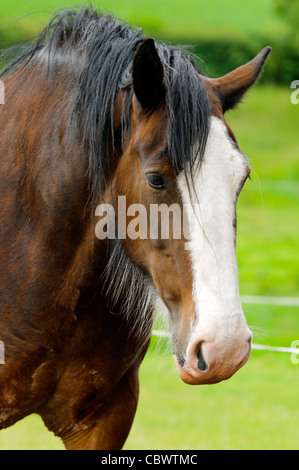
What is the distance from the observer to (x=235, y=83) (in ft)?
9.39

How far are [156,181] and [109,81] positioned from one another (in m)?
0.52

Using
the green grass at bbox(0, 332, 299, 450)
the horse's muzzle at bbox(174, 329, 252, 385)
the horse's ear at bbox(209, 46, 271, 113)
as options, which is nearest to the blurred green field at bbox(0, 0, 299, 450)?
the green grass at bbox(0, 332, 299, 450)

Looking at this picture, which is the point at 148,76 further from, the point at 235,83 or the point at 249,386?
the point at 249,386

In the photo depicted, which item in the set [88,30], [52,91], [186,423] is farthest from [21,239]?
[186,423]

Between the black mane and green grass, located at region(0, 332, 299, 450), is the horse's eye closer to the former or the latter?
the black mane

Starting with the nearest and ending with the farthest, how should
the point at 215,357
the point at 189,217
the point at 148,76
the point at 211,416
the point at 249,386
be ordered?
the point at 215,357
the point at 189,217
the point at 148,76
the point at 211,416
the point at 249,386

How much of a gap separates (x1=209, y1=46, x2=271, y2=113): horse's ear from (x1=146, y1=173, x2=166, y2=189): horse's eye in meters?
0.49

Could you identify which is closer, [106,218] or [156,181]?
[156,181]

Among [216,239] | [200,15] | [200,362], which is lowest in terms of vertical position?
[200,362]

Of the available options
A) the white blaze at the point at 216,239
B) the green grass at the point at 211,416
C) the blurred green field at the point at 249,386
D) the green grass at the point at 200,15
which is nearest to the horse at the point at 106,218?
the white blaze at the point at 216,239

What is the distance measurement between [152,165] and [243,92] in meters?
0.63

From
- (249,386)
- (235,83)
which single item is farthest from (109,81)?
(249,386)

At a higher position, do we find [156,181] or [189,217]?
[156,181]
